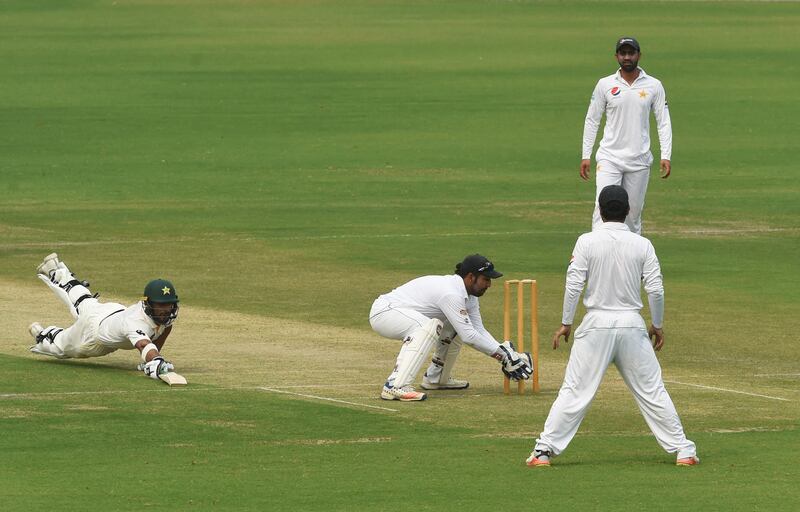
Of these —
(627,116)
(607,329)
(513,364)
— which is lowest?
(513,364)

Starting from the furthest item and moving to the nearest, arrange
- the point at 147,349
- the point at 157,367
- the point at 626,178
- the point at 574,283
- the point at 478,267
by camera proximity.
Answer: the point at 626,178
the point at 147,349
the point at 157,367
the point at 478,267
the point at 574,283

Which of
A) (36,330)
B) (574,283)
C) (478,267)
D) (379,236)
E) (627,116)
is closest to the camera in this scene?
(574,283)

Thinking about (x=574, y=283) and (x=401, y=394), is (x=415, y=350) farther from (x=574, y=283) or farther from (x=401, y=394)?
(x=574, y=283)

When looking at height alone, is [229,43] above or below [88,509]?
above

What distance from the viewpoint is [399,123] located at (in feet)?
139

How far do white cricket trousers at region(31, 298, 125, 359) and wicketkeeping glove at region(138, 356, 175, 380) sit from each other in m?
0.68

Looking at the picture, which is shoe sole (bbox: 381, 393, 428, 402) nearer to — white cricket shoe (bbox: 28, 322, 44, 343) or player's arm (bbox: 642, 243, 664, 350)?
player's arm (bbox: 642, 243, 664, 350)

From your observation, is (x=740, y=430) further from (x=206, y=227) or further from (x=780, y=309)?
(x=206, y=227)

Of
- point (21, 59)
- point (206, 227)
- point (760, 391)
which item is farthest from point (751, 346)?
point (21, 59)

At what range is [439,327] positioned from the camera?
15422mm

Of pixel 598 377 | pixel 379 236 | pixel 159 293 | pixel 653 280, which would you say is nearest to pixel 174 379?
pixel 159 293

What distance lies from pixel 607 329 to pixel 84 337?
586 centimetres

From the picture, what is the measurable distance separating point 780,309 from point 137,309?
7.42 meters

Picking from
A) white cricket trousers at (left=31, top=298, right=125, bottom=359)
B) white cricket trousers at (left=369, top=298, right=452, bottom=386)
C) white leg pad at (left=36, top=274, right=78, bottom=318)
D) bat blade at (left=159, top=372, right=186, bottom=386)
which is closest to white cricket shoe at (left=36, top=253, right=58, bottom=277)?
white leg pad at (left=36, top=274, right=78, bottom=318)
